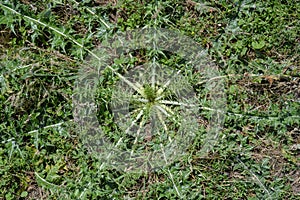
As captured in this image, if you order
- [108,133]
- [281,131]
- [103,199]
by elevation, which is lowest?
[103,199]

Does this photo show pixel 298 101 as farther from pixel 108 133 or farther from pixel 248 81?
pixel 108 133

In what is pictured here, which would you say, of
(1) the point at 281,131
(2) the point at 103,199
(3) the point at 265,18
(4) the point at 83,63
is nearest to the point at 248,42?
(3) the point at 265,18

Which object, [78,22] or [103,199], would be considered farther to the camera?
[78,22]

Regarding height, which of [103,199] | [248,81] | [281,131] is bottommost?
[103,199]

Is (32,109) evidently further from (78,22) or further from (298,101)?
(298,101)

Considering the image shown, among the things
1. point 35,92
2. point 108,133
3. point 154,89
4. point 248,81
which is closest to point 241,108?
point 248,81

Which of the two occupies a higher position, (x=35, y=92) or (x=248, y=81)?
(x=248, y=81)
